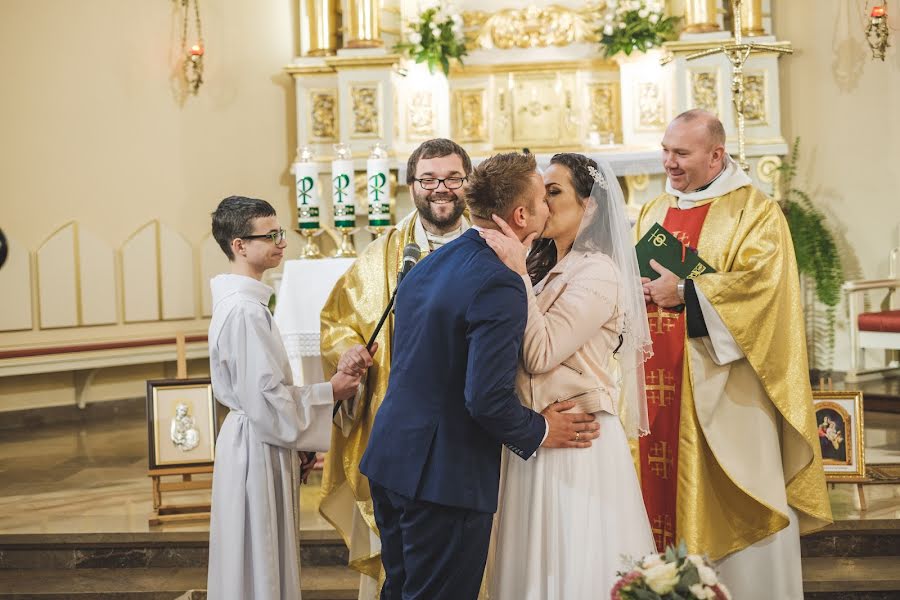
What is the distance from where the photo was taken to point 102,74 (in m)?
8.14

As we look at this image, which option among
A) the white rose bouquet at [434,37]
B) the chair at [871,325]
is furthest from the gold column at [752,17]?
the white rose bouquet at [434,37]

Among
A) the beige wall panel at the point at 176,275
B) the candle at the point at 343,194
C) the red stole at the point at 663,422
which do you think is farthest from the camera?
the beige wall panel at the point at 176,275

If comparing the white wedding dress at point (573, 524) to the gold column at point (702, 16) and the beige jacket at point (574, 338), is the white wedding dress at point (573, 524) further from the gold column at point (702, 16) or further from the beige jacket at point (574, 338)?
the gold column at point (702, 16)

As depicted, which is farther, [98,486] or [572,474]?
[98,486]

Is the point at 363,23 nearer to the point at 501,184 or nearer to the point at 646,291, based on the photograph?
the point at 646,291

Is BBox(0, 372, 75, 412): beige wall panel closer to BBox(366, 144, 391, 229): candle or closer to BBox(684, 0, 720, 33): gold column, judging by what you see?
BBox(366, 144, 391, 229): candle

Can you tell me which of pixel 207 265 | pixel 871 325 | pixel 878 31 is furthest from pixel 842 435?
pixel 207 265

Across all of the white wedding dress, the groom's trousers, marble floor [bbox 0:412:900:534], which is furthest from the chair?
the groom's trousers

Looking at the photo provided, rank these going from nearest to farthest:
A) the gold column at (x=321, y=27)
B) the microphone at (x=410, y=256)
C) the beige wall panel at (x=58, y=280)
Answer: the microphone at (x=410, y=256) → the beige wall panel at (x=58, y=280) → the gold column at (x=321, y=27)

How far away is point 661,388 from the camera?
12.5 ft

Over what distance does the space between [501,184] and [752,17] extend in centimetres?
641

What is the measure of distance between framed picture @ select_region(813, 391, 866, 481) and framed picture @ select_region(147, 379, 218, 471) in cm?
283

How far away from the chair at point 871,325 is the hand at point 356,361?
4922mm

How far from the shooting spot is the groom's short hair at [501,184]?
2.52m
